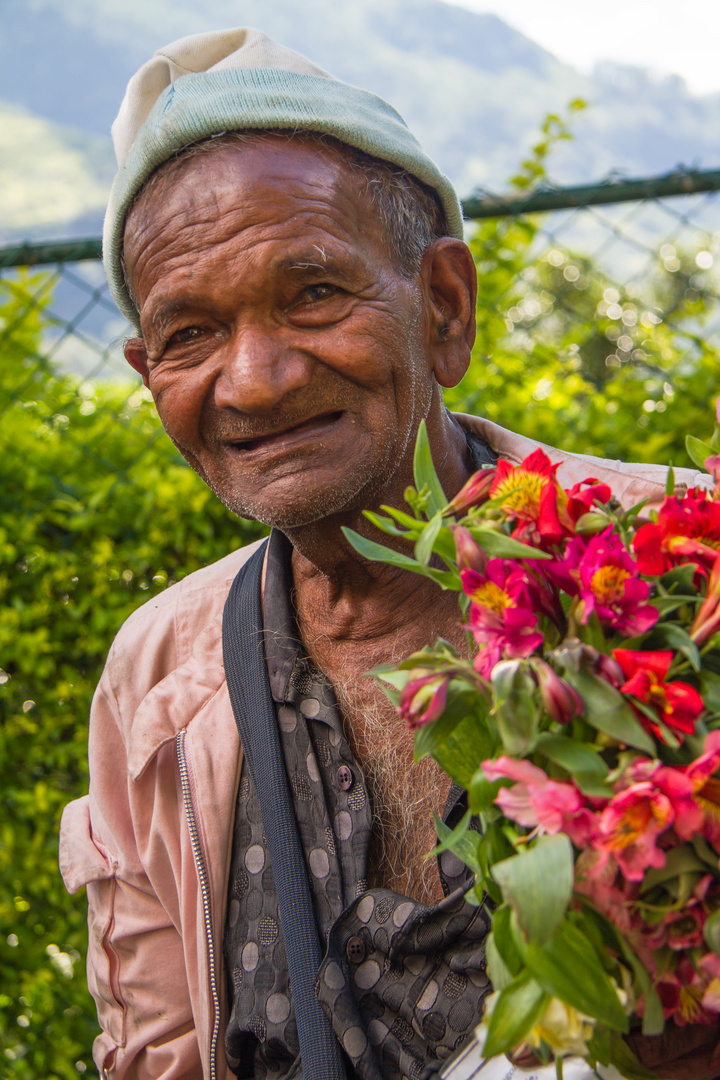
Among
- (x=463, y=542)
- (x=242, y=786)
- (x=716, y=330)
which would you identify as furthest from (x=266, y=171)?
(x=716, y=330)

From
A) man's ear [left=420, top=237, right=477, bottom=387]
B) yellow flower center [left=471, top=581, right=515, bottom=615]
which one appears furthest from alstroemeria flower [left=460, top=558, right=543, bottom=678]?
man's ear [left=420, top=237, right=477, bottom=387]

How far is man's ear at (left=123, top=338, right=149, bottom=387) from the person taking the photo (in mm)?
1965

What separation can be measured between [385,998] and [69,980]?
5.93 ft

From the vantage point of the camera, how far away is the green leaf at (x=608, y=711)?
2.32 feet

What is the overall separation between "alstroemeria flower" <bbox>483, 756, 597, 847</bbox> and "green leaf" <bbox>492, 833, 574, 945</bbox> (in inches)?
0.6

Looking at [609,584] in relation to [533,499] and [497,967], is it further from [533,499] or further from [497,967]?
[497,967]

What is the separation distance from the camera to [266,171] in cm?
158

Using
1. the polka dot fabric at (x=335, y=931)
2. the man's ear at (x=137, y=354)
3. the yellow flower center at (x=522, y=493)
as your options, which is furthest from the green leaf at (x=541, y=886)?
the man's ear at (x=137, y=354)

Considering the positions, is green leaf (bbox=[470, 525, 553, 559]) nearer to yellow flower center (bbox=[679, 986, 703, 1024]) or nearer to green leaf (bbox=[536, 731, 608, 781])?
green leaf (bbox=[536, 731, 608, 781])

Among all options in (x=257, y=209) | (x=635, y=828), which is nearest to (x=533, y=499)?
(x=635, y=828)

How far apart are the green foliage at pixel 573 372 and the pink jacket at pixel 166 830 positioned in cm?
64

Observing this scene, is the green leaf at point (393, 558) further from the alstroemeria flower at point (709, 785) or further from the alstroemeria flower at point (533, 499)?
the alstroemeria flower at point (709, 785)

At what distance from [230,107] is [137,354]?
2.00 feet

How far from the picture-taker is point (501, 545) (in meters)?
0.80
